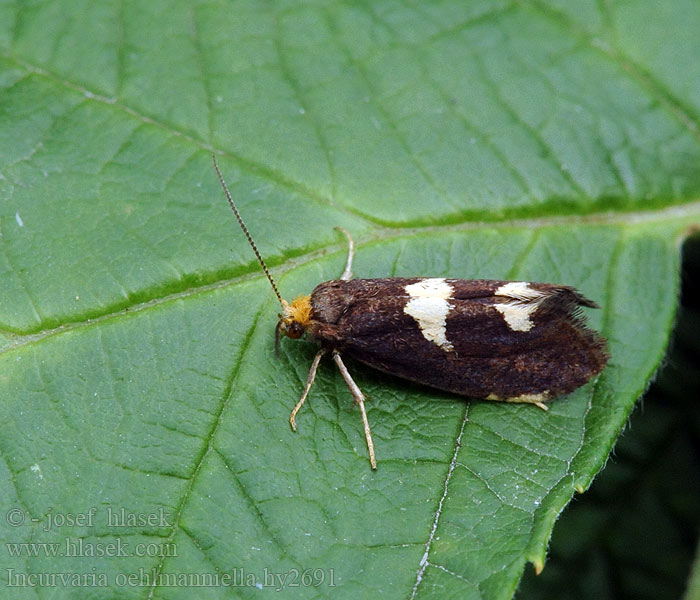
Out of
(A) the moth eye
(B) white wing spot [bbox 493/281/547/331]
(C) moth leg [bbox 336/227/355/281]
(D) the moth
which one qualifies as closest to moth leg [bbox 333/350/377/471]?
(D) the moth

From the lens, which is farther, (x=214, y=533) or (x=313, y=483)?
(x=313, y=483)

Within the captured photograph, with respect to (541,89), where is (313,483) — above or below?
below

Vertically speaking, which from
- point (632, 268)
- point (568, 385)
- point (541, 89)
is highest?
point (541, 89)

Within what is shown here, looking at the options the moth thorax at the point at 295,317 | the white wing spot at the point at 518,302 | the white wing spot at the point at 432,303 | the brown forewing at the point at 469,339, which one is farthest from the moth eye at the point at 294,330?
the white wing spot at the point at 518,302

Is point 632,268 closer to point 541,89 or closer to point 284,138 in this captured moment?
point 541,89

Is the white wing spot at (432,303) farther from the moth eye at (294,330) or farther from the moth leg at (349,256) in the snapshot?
the moth eye at (294,330)

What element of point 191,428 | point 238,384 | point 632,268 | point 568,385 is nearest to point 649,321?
point 632,268

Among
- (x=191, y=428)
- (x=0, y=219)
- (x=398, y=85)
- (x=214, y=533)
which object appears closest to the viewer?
(x=214, y=533)
